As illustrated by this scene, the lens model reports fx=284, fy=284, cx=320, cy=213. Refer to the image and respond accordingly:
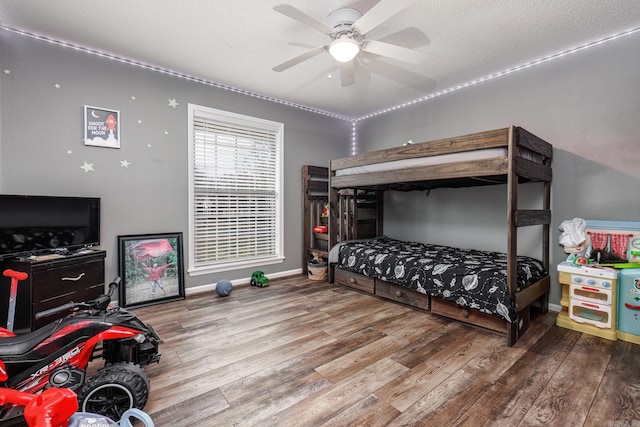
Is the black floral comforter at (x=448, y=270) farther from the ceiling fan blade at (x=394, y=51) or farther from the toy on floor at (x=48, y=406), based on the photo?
the toy on floor at (x=48, y=406)

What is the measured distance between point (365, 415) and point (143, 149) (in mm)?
3190

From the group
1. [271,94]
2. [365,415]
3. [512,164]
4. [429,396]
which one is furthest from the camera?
[271,94]

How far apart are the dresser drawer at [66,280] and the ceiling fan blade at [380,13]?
2910mm

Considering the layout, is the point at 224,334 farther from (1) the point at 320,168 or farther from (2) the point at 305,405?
(1) the point at 320,168

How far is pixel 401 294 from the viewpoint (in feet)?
9.89

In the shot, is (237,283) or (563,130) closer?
(563,130)

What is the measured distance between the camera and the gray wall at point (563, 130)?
8.23ft

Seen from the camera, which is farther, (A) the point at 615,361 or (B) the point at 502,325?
(B) the point at 502,325

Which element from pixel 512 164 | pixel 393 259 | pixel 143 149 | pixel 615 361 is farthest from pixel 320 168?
pixel 615 361

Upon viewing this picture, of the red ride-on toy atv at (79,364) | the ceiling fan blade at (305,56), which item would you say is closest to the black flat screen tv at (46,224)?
the red ride-on toy atv at (79,364)

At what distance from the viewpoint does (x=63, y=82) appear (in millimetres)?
A: 2641

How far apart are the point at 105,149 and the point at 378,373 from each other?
3205 millimetres

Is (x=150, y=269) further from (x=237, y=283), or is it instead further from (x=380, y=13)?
(x=380, y=13)

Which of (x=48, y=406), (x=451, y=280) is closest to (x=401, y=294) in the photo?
(x=451, y=280)
